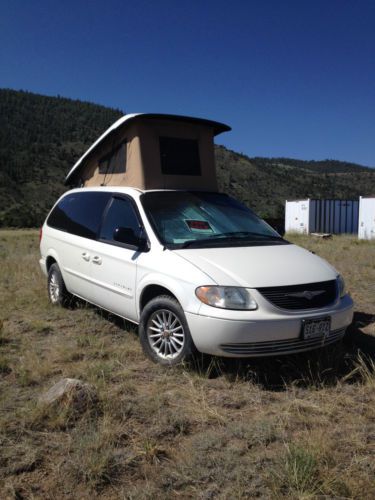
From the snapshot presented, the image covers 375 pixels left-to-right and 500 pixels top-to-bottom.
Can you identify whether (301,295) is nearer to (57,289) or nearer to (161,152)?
(161,152)

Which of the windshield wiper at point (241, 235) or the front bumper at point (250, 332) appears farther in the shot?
the windshield wiper at point (241, 235)

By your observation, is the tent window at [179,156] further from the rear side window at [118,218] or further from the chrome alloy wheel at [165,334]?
the chrome alloy wheel at [165,334]

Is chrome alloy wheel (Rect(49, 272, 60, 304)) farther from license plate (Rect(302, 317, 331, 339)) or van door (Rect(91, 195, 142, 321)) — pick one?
license plate (Rect(302, 317, 331, 339))

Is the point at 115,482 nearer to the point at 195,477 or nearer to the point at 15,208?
the point at 195,477

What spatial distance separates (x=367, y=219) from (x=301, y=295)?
23336mm

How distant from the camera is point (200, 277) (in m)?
4.08

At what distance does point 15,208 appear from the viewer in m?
53.5

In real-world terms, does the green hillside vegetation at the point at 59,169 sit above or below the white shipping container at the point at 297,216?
above

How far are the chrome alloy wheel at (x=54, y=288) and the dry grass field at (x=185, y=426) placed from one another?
1457 millimetres

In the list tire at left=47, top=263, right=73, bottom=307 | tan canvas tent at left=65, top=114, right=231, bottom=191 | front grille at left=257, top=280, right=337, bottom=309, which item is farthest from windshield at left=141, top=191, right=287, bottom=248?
tire at left=47, top=263, right=73, bottom=307

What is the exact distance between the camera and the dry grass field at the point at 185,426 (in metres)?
2.70

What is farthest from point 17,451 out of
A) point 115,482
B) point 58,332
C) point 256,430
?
point 58,332

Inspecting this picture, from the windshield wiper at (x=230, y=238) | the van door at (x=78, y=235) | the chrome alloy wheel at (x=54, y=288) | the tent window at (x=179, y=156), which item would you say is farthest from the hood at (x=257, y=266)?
the chrome alloy wheel at (x=54, y=288)

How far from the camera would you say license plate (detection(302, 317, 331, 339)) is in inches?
159
